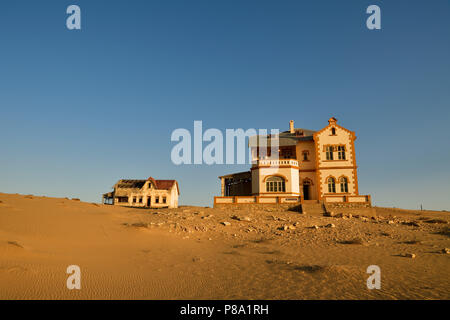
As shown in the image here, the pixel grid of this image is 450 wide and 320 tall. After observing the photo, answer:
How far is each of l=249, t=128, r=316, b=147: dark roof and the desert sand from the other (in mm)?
15292

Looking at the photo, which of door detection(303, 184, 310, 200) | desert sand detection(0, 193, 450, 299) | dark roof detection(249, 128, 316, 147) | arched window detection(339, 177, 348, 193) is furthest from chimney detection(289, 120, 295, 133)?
desert sand detection(0, 193, 450, 299)

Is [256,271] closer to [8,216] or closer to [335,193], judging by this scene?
[8,216]

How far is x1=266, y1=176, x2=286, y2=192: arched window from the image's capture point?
104ft

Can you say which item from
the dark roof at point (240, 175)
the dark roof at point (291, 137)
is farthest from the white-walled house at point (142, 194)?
the dark roof at point (291, 137)

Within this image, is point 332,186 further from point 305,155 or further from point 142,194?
point 142,194

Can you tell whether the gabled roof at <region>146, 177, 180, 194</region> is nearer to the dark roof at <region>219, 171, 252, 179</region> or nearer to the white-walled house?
the white-walled house

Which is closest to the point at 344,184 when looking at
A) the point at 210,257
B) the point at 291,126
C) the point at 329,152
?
the point at 329,152

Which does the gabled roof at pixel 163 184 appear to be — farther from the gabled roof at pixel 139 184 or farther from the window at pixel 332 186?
the window at pixel 332 186

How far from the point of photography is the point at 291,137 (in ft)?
122

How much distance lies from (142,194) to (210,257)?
40.0 metres

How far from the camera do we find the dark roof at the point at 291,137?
35.7m

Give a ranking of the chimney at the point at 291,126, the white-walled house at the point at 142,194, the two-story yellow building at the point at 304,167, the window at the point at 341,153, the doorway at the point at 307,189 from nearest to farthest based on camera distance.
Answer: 1. the two-story yellow building at the point at 304,167
2. the window at the point at 341,153
3. the doorway at the point at 307,189
4. the chimney at the point at 291,126
5. the white-walled house at the point at 142,194

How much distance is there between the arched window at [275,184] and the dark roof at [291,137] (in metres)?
5.96
